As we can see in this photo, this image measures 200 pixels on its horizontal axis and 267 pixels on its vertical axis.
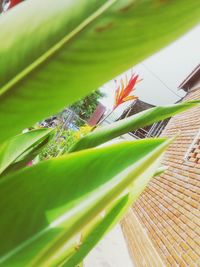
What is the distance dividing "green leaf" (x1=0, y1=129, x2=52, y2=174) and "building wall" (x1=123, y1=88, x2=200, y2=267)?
3396 millimetres

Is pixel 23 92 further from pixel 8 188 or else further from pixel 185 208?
pixel 185 208

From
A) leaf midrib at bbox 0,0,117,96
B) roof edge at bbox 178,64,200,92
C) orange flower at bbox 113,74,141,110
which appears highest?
roof edge at bbox 178,64,200,92

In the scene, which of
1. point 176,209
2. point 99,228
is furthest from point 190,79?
point 99,228

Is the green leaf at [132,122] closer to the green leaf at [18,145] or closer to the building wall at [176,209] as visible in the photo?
the green leaf at [18,145]

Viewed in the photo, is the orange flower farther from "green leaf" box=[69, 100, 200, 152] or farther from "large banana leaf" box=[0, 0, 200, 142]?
"large banana leaf" box=[0, 0, 200, 142]

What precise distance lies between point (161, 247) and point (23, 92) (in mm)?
5122

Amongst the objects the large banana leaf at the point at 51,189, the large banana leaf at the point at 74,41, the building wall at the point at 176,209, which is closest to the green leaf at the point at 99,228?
the large banana leaf at the point at 51,189

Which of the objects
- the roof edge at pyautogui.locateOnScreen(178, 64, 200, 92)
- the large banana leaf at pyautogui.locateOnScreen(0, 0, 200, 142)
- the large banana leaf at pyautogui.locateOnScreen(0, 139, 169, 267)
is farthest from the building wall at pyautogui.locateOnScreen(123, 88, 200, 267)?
the large banana leaf at pyautogui.locateOnScreen(0, 0, 200, 142)

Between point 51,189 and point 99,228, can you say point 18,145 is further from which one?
point 51,189

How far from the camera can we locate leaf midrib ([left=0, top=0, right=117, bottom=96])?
0.38 meters

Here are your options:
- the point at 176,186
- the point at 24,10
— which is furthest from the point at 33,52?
the point at 176,186

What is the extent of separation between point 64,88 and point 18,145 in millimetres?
589

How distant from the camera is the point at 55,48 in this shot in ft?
1.30

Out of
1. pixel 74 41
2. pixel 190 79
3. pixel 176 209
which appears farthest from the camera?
pixel 190 79
